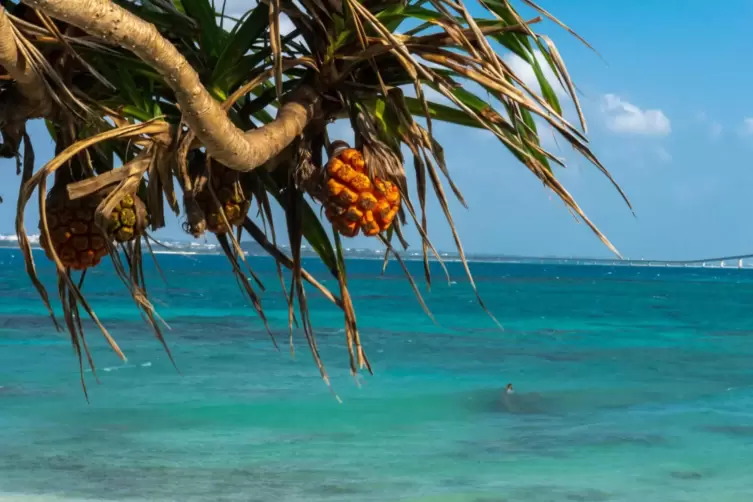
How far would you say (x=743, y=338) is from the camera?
30.4m

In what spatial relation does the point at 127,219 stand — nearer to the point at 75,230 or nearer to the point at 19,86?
the point at 75,230

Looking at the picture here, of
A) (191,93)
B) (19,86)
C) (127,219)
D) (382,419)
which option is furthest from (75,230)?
(382,419)

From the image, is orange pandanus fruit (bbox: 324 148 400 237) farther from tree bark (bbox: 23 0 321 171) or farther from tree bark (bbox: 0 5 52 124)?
tree bark (bbox: 0 5 52 124)

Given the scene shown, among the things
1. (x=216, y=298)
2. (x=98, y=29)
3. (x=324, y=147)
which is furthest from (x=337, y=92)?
(x=216, y=298)

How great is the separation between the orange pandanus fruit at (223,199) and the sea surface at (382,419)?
8.36m

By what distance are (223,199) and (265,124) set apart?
12 cm

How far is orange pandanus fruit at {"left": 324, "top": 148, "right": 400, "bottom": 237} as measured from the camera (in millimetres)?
1264

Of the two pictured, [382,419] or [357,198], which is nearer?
[357,198]

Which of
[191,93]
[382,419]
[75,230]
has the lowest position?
[382,419]

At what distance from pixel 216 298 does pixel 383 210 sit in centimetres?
4179

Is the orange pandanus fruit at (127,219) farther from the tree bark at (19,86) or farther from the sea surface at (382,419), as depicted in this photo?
the sea surface at (382,419)

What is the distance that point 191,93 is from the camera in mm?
1068

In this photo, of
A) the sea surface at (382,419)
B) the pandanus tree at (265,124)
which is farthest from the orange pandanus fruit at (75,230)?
the sea surface at (382,419)

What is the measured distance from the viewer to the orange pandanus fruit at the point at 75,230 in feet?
4.43
